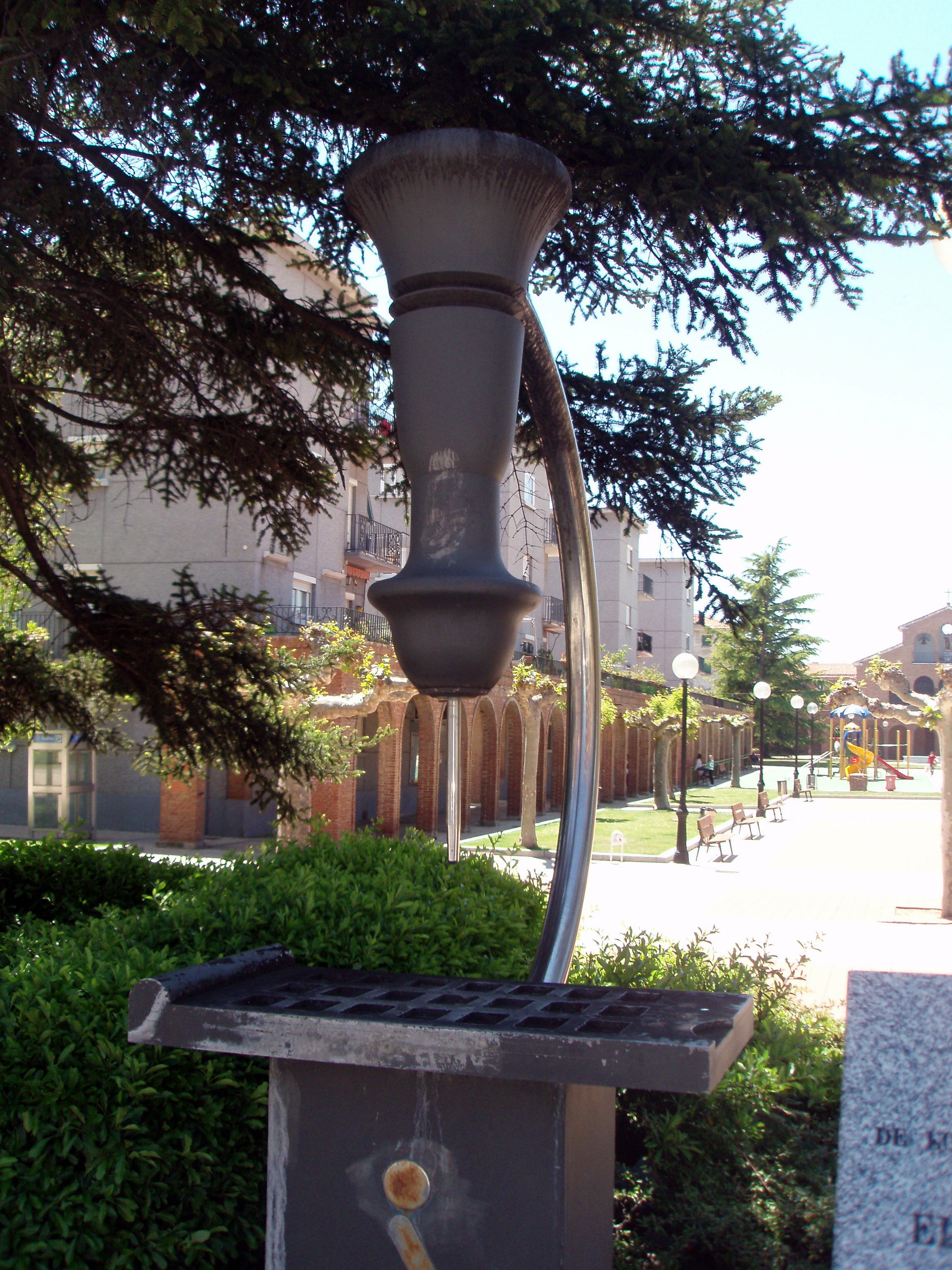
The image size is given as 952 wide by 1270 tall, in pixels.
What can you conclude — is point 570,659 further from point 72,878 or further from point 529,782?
point 529,782

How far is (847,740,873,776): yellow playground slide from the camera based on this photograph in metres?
52.2

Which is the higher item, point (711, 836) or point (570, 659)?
point (570, 659)

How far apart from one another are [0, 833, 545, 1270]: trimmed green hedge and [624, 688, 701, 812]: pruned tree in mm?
30282

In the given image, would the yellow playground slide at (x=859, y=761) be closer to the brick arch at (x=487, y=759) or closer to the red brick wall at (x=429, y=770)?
the brick arch at (x=487, y=759)

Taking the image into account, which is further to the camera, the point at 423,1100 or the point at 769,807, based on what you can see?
the point at 769,807

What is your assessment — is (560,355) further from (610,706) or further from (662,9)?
(610,706)

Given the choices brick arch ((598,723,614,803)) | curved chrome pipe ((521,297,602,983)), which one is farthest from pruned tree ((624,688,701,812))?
curved chrome pipe ((521,297,602,983))

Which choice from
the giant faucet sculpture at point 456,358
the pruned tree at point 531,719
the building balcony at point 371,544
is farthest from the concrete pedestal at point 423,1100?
the building balcony at point 371,544

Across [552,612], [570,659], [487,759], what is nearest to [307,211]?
[570,659]

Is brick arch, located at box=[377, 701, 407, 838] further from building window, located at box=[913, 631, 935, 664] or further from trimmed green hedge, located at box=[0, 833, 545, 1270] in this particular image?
building window, located at box=[913, 631, 935, 664]

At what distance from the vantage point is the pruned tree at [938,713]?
48.1 feet

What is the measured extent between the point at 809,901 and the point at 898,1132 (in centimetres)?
1536

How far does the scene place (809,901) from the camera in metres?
17.1

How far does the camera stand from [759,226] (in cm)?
502
